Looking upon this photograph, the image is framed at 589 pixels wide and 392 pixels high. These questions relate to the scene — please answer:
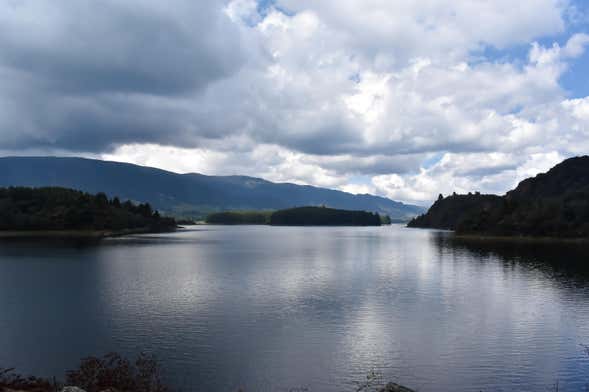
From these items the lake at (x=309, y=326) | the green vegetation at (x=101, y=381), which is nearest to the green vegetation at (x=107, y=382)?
the green vegetation at (x=101, y=381)

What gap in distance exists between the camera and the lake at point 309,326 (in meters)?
41.1

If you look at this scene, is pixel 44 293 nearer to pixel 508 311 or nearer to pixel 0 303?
pixel 0 303

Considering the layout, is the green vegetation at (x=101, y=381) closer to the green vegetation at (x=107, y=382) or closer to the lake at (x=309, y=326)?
the green vegetation at (x=107, y=382)

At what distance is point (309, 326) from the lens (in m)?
56.2

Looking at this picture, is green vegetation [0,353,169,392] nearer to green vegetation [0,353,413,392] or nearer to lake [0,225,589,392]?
green vegetation [0,353,413,392]

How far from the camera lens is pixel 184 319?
58.7 meters

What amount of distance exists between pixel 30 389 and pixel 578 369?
139ft

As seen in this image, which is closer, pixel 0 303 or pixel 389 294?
pixel 0 303

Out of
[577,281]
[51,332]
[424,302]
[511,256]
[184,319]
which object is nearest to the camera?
[51,332]

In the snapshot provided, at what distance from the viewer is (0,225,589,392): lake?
4106cm

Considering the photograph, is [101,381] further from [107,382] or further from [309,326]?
[309,326]

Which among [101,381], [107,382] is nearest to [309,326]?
[107,382]

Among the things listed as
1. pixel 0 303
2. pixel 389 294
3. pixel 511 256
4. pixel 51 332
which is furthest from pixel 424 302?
pixel 511 256

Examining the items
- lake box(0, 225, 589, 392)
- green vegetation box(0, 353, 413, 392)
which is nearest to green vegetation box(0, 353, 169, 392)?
green vegetation box(0, 353, 413, 392)
